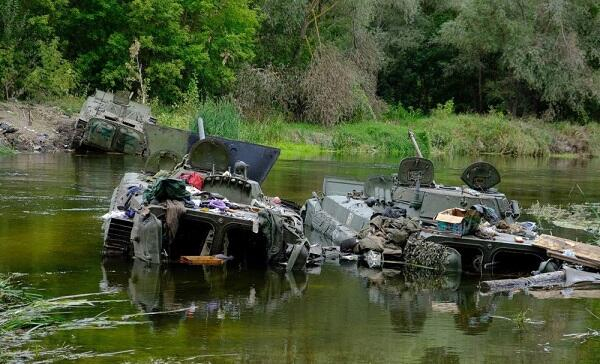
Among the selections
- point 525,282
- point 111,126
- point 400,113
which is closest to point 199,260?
point 525,282

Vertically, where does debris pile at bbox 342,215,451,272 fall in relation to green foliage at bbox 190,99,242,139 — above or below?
below

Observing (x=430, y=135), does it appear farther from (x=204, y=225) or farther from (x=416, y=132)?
(x=204, y=225)

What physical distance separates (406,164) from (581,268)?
15.8 ft

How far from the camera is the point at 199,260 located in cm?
1641

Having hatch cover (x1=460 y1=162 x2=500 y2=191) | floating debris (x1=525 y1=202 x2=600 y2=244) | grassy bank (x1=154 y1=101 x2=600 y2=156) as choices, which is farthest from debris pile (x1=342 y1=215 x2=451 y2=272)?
grassy bank (x1=154 y1=101 x2=600 y2=156)

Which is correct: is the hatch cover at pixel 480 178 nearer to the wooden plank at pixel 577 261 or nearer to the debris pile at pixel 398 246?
the debris pile at pixel 398 246

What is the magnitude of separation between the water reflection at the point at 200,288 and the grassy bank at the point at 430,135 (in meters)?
24.8

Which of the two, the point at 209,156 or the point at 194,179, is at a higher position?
the point at 209,156

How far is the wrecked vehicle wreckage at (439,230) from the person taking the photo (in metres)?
17.0

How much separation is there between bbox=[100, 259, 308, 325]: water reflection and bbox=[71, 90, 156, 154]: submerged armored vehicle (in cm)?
2034

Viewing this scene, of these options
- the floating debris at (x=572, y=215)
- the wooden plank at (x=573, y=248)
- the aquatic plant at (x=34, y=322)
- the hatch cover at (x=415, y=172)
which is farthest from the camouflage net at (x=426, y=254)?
the aquatic plant at (x=34, y=322)

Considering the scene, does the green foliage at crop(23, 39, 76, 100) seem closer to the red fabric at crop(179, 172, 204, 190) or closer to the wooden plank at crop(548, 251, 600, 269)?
the red fabric at crop(179, 172, 204, 190)

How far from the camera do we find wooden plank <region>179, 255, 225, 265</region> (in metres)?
16.4

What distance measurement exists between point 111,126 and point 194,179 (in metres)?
18.4
